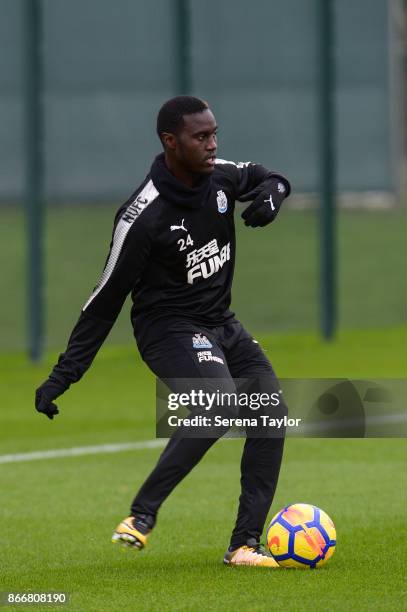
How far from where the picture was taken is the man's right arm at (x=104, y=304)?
682 cm

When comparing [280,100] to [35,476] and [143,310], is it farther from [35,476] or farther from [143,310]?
[143,310]

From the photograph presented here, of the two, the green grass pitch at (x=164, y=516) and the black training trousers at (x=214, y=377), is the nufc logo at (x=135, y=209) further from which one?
the green grass pitch at (x=164, y=516)

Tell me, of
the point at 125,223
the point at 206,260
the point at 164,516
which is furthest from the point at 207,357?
the point at 164,516

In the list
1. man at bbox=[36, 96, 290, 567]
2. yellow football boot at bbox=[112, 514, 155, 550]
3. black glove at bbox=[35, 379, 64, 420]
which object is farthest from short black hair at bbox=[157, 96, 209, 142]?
yellow football boot at bbox=[112, 514, 155, 550]

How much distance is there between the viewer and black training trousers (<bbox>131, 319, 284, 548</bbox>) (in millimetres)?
6852

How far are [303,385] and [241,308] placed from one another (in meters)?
9.30

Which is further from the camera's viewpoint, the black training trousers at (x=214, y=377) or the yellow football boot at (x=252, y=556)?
the yellow football boot at (x=252, y=556)

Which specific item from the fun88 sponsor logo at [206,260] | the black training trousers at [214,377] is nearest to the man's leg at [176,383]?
the black training trousers at [214,377]

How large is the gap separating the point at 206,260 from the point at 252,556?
135 centimetres

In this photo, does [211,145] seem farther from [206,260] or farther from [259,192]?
[206,260]

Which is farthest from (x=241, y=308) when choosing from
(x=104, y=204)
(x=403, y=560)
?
(x=403, y=560)

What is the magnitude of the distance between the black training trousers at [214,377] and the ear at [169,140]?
769 mm

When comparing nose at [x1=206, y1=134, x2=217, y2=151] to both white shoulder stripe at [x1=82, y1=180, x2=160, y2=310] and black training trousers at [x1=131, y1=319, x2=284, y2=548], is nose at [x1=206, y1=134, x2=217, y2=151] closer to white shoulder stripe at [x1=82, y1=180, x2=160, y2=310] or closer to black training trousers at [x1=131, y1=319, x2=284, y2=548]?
white shoulder stripe at [x1=82, y1=180, x2=160, y2=310]

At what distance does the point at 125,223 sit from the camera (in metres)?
6.83
